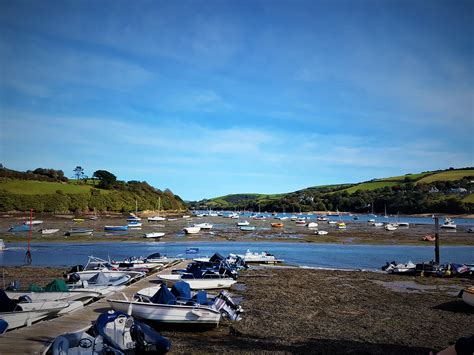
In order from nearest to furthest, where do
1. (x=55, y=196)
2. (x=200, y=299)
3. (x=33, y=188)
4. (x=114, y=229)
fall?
(x=200, y=299) → (x=114, y=229) → (x=55, y=196) → (x=33, y=188)

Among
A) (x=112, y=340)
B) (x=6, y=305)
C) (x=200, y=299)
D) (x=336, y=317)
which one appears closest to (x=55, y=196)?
(x=6, y=305)

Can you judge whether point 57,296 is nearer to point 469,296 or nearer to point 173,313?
point 173,313

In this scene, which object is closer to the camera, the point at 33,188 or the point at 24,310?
the point at 24,310

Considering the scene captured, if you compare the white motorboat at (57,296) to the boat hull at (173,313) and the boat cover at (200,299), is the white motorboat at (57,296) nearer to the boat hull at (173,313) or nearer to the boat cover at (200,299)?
the boat hull at (173,313)

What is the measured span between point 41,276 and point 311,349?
22654 mm

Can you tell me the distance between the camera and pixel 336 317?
18641mm

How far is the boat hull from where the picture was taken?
1555cm

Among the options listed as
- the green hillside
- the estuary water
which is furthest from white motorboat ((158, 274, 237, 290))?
the green hillside

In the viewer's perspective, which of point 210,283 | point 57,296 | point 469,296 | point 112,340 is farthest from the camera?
point 210,283

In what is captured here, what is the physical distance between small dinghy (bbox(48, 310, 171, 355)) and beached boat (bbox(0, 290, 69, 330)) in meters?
4.04

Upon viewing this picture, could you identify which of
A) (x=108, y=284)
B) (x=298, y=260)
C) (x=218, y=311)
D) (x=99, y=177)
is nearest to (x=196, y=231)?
(x=298, y=260)

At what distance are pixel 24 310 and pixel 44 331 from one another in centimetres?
216

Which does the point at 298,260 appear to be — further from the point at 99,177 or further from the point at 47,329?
the point at 99,177

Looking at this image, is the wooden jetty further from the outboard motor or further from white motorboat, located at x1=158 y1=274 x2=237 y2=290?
white motorboat, located at x1=158 y1=274 x2=237 y2=290
